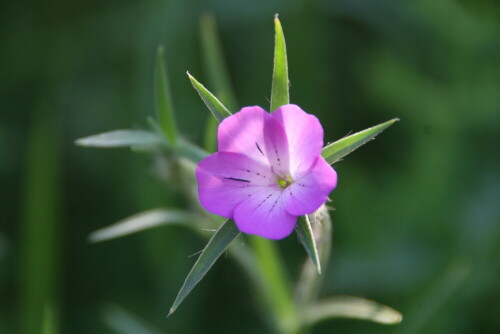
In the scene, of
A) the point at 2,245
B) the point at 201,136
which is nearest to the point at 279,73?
the point at 201,136

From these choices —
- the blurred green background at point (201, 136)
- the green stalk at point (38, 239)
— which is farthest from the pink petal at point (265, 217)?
the green stalk at point (38, 239)

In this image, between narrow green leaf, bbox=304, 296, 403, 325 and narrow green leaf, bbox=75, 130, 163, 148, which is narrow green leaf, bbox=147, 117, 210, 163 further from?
narrow green leaf, bbox=304, 296, 403, 325

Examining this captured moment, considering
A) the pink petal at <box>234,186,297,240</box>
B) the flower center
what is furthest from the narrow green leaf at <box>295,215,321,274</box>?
the flower center

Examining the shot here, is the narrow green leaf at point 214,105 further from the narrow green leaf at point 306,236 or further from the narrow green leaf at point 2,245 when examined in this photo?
the narrow green leaf at point 2,245

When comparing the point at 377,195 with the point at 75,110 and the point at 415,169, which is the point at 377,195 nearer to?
the point at 415,169

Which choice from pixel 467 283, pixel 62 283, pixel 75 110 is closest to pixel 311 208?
pixel 467 283
